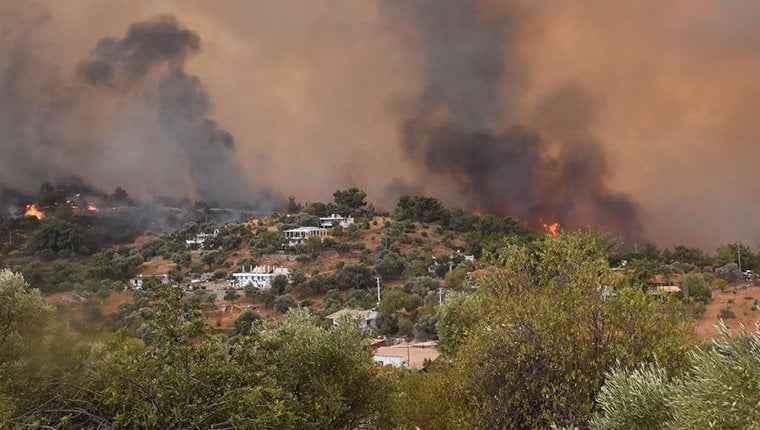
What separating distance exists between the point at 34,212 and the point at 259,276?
5563cm

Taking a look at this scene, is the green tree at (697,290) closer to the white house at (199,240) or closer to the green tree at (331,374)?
the green tree at (331,374)

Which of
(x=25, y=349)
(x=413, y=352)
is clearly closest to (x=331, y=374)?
(x=25, y=349)

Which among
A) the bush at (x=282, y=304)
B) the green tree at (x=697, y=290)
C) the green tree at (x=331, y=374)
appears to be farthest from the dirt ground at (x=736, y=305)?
the bush at (x=282, y=304)

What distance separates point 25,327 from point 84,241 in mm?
74237

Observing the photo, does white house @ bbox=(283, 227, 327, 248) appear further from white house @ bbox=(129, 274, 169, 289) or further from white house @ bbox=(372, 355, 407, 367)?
white house @ bbox=(372, 355, 407, 367)

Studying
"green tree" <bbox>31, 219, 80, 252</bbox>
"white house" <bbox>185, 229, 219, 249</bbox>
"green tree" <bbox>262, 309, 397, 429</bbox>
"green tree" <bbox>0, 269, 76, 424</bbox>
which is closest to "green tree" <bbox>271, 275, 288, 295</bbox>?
"white house" <bbox>185, 229, 219, 249</bbox>

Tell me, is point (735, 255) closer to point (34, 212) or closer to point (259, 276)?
point (259, 276)

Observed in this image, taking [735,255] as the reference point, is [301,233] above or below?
above

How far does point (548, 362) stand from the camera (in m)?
11.4

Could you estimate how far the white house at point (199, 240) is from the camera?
270ft

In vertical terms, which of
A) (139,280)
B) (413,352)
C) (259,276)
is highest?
(139,280)

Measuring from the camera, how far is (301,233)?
84500mm

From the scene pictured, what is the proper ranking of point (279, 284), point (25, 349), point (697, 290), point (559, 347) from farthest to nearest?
1. point (279, 284)
2. point (697, 290)
3. point (25, 349)
4. point (559, 347)

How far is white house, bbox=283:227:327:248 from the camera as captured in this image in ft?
264
